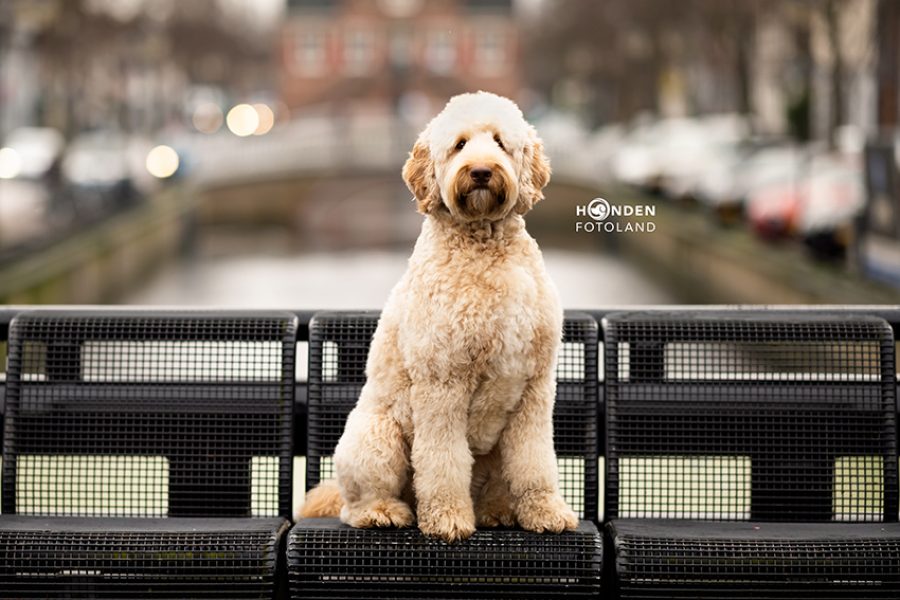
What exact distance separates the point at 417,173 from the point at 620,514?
1.20 m

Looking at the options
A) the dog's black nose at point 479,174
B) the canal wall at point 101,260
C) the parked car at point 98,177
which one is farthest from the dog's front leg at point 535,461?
the parked car at point 98,177

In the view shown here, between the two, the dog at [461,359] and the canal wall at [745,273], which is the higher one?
the canal wall at [745,273]

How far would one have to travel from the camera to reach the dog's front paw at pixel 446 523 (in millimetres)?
3848

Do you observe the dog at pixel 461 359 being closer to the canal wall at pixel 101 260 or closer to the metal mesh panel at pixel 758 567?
the metal mesh panel at pixel 758 567

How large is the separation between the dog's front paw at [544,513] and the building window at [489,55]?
719 centimetres

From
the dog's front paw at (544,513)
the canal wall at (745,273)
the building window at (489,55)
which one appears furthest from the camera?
the building window at (489,55)

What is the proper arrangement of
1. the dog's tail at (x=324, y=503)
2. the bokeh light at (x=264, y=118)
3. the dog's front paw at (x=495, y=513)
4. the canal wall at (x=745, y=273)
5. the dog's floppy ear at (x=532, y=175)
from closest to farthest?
the dog's floppy ear at (x=532, y=175) → the dog's front paw at (x=495, y=513) → the dog's tail at (x=324, y=503) → the canal wall at (x=745, y=273) → the bokeh light at (x=264, y=118)

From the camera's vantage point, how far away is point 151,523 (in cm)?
411

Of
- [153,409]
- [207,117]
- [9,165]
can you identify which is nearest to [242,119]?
[207,117]

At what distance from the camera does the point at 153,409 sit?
14.8ft

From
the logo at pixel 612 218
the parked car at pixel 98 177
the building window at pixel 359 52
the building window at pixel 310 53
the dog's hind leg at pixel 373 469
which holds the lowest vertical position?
the dog's hind leg at pixel 373 469

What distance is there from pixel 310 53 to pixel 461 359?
25548mm

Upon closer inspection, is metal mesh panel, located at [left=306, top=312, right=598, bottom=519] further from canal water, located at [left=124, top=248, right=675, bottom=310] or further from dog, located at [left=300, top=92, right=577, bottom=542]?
canal water, located at [left=124, top=248, right=675, bottom=310]

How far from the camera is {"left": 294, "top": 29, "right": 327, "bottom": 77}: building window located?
27.0 m
